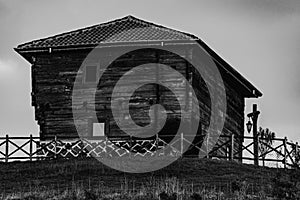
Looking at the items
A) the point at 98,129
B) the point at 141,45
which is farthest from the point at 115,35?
the point at 98,129

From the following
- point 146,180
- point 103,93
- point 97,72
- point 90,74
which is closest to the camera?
point 146,180

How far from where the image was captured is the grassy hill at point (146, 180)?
3509 cm

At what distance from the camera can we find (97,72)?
5156cm

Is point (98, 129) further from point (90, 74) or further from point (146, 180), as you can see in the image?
point (146, 180)

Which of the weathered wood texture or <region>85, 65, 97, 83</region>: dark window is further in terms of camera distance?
<region>85, 65, 97, 83</region>: dark window

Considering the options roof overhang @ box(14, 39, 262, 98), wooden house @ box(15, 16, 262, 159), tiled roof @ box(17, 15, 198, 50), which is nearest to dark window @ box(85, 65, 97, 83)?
wooden house @ box(15, 16, 262, 159)

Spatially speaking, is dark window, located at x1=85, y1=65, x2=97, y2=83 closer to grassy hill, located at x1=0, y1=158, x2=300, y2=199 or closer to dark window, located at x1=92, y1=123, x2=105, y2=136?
dark window, located at x1=92, y1=123, x2=105, y2=136

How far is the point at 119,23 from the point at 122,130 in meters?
6.29

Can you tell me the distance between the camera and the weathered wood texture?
50.0 meters

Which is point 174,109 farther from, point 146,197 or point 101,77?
point 146,197

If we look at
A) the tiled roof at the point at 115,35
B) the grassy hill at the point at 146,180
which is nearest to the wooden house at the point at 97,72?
the tiled roof at the point at 115,35

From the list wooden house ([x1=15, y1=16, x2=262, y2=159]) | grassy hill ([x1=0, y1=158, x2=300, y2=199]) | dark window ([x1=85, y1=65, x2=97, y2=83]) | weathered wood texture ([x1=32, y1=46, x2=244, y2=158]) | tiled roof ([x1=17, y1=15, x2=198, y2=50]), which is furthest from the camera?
dark window ([x1=85, y1=65, x2=97, y2=83])

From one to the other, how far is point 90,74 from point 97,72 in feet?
1.31

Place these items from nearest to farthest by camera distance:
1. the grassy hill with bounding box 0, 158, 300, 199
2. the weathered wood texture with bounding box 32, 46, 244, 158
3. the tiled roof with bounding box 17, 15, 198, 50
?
the grassy hill with bounding box 0, 158, 300, 199
the weathered wood texture with bounding box 32, 46, 244, 158
the tiled roof with bounding box 17, 15, 198, 50
